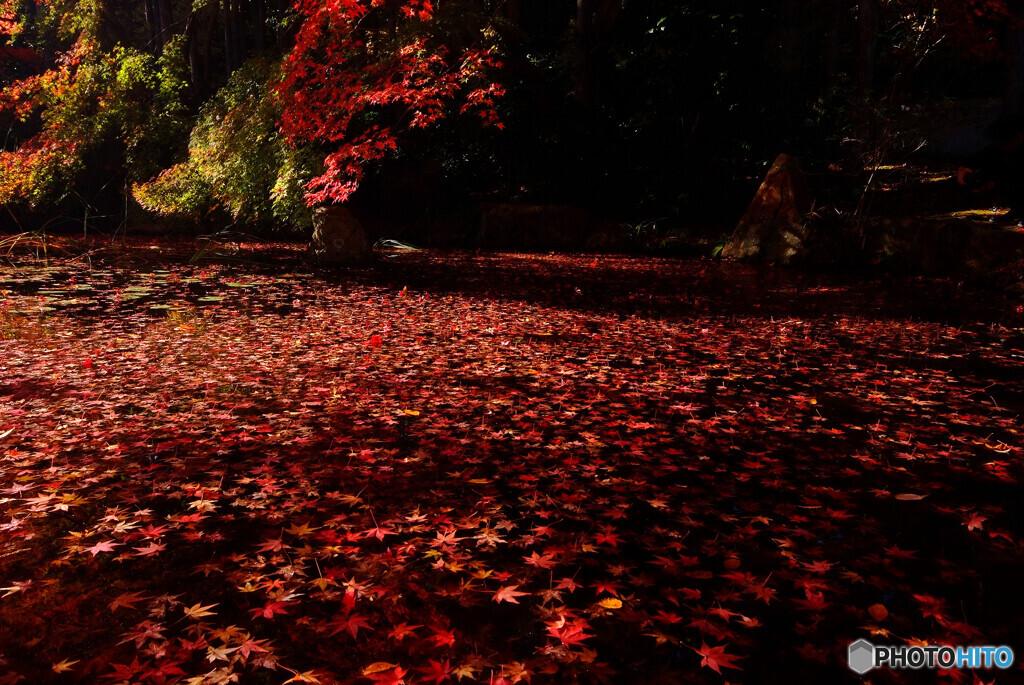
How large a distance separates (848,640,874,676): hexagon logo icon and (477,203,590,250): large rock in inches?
591

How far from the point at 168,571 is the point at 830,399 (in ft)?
14.7

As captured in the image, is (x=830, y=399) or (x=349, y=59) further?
(x=349, y=59)

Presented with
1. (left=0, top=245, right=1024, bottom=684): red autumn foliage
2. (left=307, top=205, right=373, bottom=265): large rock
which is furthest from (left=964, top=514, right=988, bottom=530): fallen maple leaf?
(left=307, top=205, right=373, bottom=265): large rock

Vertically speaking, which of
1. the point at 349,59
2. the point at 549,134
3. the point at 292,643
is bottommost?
the point at 292,643

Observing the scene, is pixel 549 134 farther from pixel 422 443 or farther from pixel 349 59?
pixel 422 443

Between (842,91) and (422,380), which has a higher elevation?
(842,91)

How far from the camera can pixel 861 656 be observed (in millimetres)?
2264

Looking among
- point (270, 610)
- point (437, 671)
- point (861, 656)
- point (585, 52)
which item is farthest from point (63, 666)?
point (585, 52)

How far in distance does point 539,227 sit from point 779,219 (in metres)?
5.82

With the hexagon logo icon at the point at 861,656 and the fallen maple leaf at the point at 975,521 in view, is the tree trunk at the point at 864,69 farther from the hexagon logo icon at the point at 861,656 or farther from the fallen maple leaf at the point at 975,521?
the hexagon logo icon at the point at 861,656

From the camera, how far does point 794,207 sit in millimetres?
13789

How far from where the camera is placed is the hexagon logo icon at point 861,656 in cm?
221

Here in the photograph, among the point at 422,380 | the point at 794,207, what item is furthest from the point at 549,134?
the point at 422,380

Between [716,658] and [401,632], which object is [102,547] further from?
[716,658]
